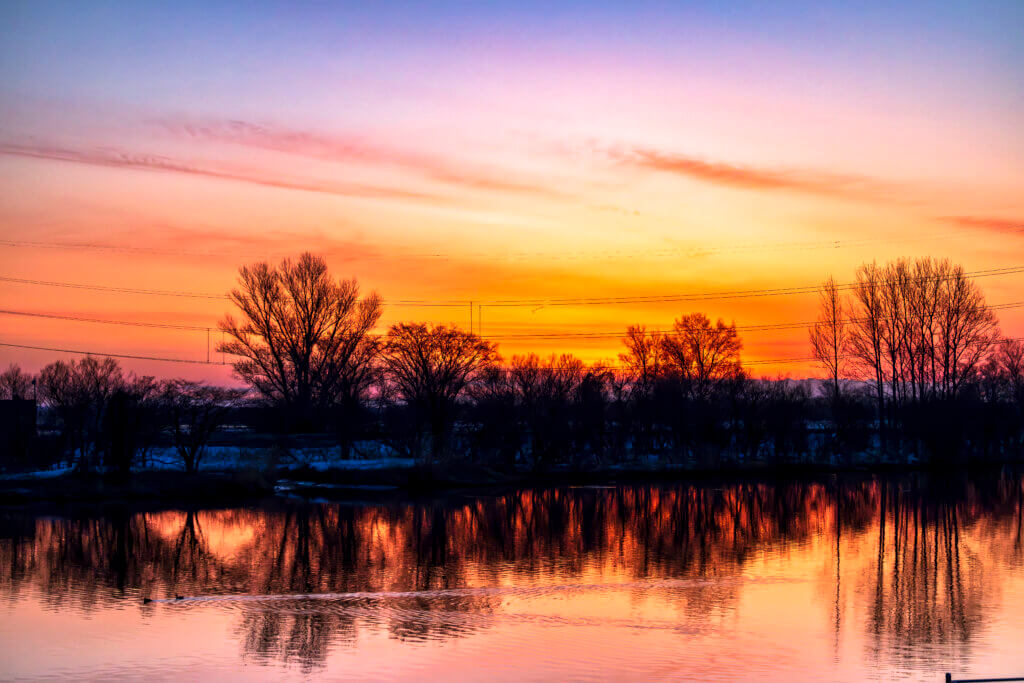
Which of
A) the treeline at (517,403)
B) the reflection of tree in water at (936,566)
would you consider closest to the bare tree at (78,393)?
the treeline at (517,403)

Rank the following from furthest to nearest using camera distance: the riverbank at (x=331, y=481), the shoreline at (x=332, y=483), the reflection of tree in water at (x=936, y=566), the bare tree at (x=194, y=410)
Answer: the bare tree at (x=194, y=410) → the riverbank at (x=331, y=481) → the shoreline at (x=332, y=483) → the reflection of tree in water at (x=936, y=566)

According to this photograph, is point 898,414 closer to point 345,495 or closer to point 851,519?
point 851,519

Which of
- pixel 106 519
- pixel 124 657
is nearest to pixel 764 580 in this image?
pixel 124 657

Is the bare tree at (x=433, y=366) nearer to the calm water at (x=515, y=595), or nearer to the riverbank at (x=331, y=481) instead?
the riverbank at (x=331, y=481)

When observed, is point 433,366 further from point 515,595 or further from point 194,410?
point 515,595

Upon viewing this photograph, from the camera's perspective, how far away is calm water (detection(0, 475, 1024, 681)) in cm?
1828

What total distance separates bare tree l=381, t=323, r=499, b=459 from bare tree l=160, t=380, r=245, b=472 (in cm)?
1398

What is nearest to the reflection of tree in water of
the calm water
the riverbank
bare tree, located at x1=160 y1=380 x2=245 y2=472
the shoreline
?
the calm water

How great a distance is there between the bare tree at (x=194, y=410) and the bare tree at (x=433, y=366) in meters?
14.0

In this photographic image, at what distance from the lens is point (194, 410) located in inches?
2226

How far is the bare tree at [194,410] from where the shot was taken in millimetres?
55188

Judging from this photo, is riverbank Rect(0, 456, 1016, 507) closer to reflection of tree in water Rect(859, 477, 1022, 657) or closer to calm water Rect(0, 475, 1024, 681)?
calm water Rect(0, 475, 1024, 681)

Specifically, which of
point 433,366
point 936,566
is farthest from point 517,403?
point 936,566

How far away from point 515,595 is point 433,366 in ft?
157
